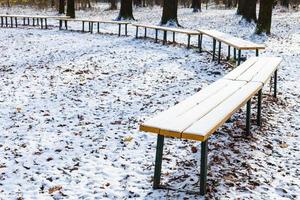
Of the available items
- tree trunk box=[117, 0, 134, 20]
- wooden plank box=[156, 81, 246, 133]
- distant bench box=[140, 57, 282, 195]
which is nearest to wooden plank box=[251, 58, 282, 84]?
distant bench box=[140, 57, 282, 195]

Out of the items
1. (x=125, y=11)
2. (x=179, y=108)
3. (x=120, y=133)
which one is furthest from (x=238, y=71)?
(x=125, y=11)

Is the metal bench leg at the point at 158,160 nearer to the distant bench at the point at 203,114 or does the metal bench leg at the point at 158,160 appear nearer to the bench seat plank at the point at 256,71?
the distant bench at the point at 203,114

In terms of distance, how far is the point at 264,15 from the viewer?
15133 millimetres

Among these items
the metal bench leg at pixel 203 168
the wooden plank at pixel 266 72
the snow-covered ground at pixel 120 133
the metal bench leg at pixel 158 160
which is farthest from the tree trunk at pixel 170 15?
the metal bench leg at pixel 203 168

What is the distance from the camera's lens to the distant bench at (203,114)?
4.04m

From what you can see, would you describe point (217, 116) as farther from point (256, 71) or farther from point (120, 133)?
point (256, 71)

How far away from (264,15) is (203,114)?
11.7 meters

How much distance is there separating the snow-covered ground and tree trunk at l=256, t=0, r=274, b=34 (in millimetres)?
2770

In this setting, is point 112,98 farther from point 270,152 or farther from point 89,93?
point 270,152

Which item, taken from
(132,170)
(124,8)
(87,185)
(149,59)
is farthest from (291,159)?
(124,8)

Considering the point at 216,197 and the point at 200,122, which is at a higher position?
the point at 200,122

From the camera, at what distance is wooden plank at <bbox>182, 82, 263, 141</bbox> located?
3.94m

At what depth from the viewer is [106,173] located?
4.95 metres

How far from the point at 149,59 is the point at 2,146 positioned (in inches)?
267
